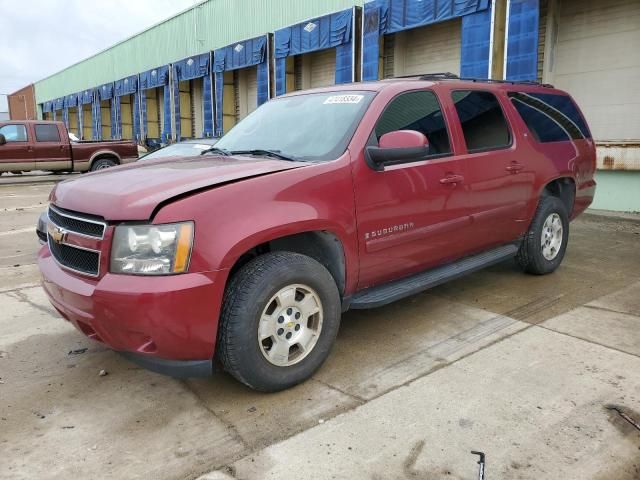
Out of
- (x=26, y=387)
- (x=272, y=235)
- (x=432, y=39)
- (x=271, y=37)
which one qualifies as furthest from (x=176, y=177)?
(x=271, y=37)

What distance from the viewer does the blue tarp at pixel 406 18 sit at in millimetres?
11891

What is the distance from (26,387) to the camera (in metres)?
3.33

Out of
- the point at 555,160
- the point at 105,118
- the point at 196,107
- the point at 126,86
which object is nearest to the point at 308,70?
the point at 196,107

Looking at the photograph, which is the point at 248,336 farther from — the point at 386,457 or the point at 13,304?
the point at 13,304

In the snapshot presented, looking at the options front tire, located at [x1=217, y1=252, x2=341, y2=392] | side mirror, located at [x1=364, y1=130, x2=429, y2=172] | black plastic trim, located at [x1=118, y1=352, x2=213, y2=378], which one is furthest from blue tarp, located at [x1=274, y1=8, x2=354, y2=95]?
black plastic trim, located at [x1=118, y1=352, x2=213, y2=378]

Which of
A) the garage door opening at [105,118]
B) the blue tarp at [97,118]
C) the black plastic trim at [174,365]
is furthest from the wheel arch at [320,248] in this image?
the blue tarp at [97,118]

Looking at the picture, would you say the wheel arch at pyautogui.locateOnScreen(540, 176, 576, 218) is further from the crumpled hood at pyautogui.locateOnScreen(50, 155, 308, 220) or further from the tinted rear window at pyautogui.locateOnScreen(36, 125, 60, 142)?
the tinted rear window at pyautogui.locateOnScreen(36, 125, 60, 142)

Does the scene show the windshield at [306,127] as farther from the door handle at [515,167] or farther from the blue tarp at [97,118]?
the blue tarp at [97,118]

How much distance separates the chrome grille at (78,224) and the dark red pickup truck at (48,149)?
44.1ft

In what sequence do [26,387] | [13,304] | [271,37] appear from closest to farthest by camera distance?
[26,387], [13,304], [271,37]

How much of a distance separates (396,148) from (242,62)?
779 inches

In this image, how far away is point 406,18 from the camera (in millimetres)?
13906

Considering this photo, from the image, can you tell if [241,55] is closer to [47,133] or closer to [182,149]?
[47,133]

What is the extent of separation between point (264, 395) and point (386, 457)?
2.93 ft
